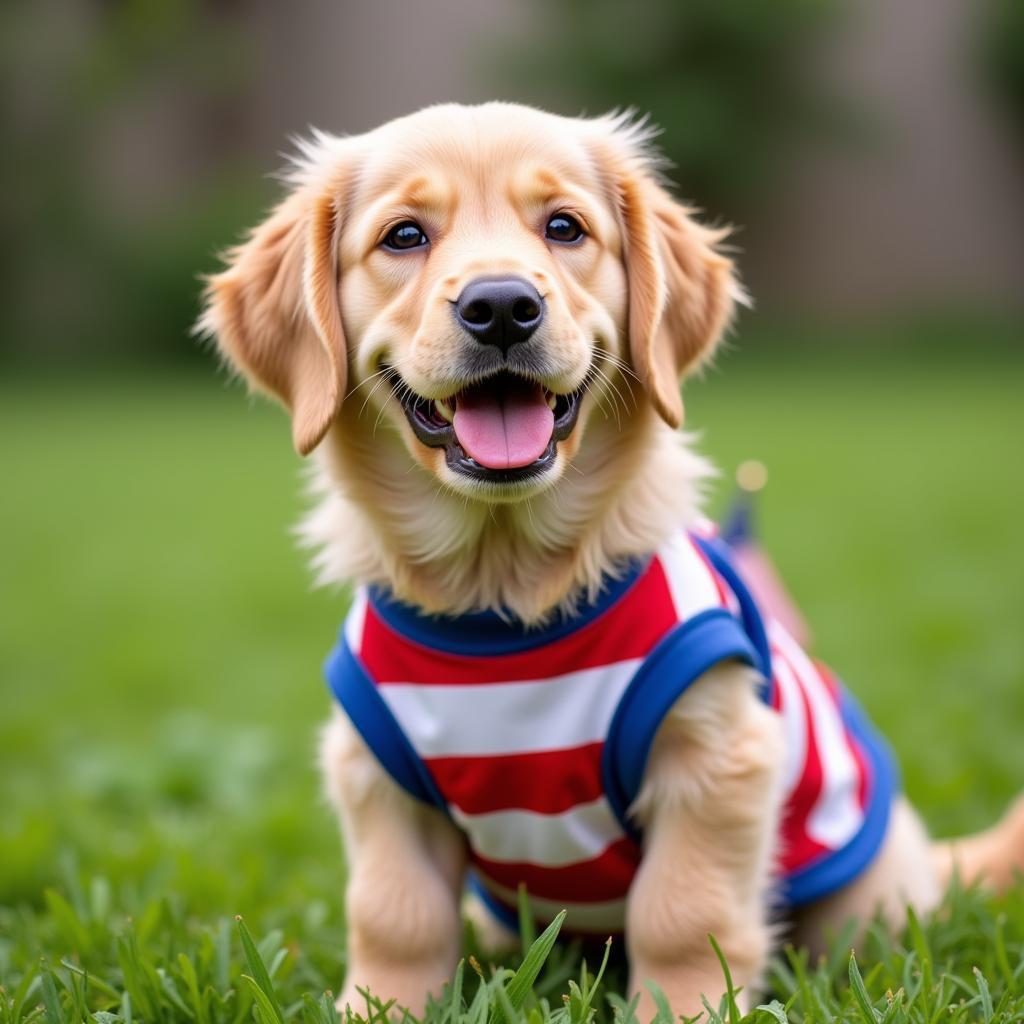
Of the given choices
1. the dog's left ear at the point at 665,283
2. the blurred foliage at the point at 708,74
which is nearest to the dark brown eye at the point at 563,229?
the dog's left ear at the point at 665,283

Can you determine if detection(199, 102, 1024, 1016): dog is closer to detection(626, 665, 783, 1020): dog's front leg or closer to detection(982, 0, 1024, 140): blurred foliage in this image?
detection(626, 665, 783, 1020): dog's front leg

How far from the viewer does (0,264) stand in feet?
75.1

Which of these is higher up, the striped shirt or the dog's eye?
the dog's eye

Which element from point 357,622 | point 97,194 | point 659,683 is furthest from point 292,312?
point 97,194

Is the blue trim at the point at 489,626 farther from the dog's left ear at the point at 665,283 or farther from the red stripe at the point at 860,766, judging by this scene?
the red stripe at the point at 860,766

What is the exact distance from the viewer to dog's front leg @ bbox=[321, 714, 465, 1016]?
8.74 feet

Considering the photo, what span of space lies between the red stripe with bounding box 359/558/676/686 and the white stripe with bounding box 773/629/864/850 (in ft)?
2.26

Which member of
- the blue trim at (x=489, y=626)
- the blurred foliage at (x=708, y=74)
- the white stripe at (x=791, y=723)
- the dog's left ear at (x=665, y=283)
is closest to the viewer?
the blue trim at (x=489, y=626)

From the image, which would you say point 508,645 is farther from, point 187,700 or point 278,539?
point 278,539

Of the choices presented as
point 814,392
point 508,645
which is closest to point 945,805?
point 508,645

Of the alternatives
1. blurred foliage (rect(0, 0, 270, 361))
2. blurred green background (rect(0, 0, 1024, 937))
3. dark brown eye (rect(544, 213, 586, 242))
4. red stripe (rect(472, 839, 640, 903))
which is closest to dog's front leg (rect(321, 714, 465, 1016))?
red stripe (rect(472, 839, 640, 903))

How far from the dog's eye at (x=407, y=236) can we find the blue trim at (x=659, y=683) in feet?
3.32

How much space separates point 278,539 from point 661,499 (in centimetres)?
686

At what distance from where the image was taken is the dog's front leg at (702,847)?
8.38 feet
